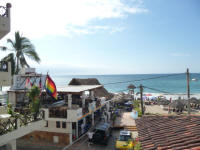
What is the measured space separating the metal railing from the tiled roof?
23.2 feet

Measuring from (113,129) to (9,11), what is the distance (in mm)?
16649

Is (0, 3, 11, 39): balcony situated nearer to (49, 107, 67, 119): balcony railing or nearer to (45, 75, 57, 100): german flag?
(45, 75, 57, 100): german flag

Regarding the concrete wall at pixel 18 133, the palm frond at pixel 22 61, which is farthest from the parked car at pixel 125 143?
the palm frond at pixel 22 61

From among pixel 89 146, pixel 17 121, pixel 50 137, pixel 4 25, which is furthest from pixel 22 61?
pixel 89 146

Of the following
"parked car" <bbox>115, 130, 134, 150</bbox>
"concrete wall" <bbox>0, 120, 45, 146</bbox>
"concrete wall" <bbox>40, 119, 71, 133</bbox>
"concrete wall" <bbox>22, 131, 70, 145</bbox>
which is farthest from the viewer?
"concrete wall" <bbox>22, 131, 70, 145</bbox>

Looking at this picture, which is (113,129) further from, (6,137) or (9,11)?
(9,11)

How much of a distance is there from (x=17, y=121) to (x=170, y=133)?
8.25 metres

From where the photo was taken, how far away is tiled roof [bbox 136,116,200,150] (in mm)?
5156

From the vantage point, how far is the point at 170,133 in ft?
20.4

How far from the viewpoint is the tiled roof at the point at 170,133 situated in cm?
516

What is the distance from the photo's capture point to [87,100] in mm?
21062

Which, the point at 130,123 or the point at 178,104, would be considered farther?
the point at 178,104

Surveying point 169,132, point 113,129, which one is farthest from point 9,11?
point 113,129

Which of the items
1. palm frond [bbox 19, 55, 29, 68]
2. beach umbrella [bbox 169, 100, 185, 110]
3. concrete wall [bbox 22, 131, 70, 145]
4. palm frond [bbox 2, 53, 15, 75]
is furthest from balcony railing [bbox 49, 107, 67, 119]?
beach umbrella [bbox 169, 100, 185, 110]
